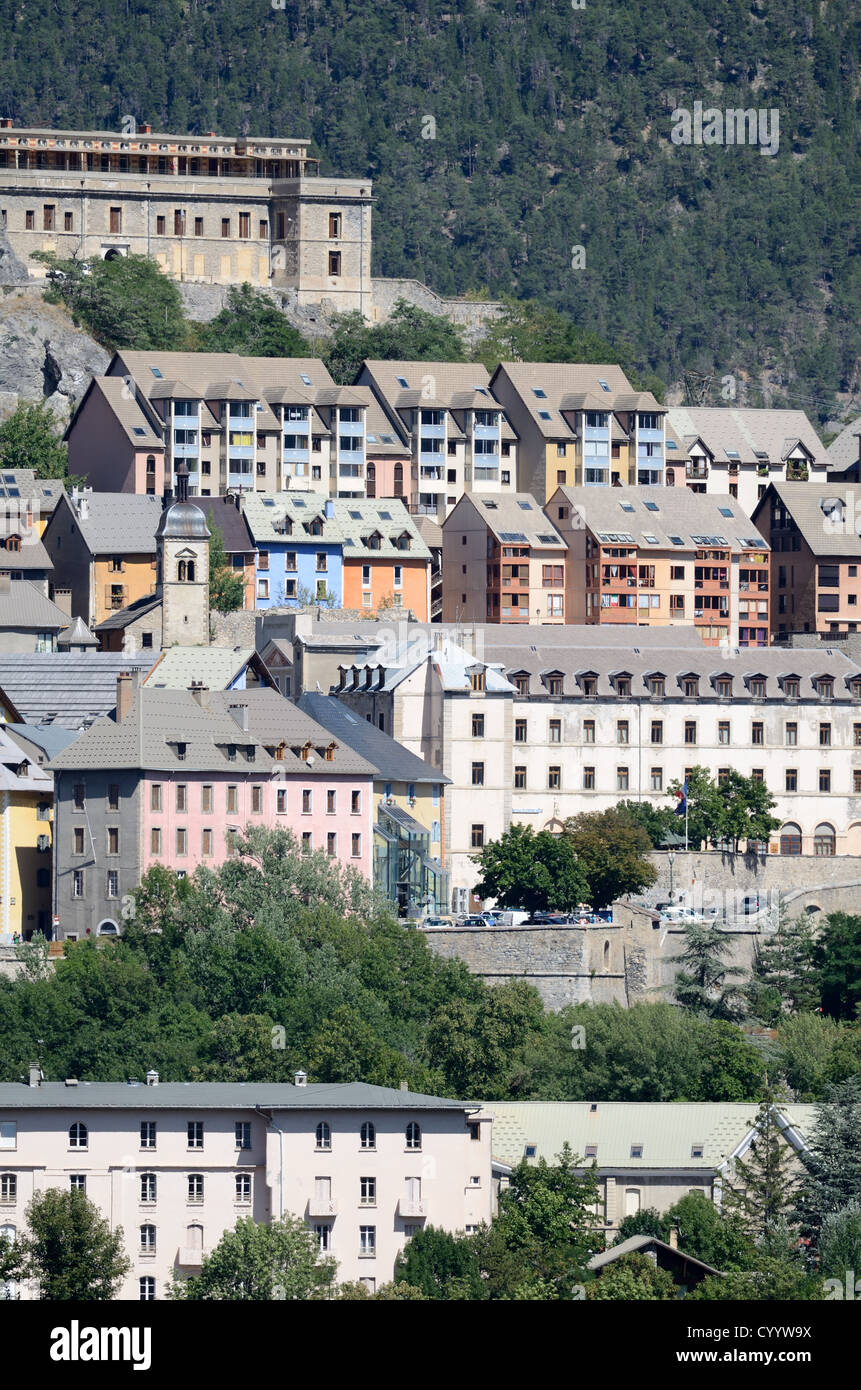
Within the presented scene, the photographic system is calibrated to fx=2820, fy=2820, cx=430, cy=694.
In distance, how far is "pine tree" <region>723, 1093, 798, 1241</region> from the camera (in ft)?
179

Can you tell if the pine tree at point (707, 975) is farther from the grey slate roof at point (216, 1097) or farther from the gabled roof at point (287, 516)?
the gabled roof at point (287, 516)

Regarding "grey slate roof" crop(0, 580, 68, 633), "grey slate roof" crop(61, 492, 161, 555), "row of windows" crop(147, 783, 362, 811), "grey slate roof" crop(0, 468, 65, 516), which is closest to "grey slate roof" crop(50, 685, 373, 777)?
"row of windows" crop(147, 783, 362, 811)

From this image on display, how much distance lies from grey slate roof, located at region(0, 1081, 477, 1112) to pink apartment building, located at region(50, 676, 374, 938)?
12349 mm

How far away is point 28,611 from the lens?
Result: 94.2 meters

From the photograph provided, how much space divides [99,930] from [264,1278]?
77.5 ft

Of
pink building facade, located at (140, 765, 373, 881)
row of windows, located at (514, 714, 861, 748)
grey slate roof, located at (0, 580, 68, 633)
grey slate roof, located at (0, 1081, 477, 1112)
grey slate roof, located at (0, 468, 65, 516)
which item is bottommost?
grey slate roof, located at (0, 1081, 477, 1112)

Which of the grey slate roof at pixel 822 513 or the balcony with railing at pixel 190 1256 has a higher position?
the grey slate roof at pixel 822 513

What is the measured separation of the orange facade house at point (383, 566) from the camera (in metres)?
103

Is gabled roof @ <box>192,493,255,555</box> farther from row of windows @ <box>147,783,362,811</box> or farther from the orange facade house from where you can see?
row of windows @ <box>147,783,362,811</box>

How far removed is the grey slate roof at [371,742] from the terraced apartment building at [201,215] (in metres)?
51.7

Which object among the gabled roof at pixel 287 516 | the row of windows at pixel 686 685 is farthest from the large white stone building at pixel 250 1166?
the gabled roof at pixel 287 516

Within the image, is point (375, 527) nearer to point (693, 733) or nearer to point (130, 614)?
point (130, 614)

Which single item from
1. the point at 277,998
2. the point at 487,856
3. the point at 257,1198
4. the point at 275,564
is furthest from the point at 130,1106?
the point at 275,564

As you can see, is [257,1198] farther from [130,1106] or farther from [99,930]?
[99,930]
